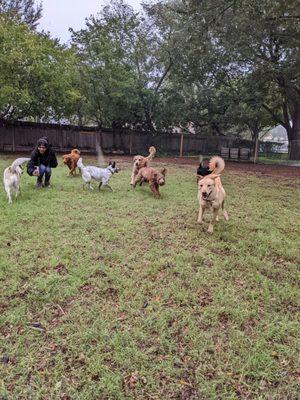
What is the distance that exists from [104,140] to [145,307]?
16.2 meters

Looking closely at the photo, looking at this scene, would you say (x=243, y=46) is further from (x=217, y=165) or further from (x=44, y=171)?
(x=217, y=165)

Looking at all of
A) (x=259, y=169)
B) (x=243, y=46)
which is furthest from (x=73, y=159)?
(x=243, y=46)

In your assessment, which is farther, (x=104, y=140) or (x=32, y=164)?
(x=104, y=140)

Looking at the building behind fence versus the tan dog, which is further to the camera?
the building behind fence

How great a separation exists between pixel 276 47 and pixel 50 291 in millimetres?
16626

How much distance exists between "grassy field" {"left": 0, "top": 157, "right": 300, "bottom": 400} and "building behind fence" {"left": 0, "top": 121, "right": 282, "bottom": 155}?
11.8 meters

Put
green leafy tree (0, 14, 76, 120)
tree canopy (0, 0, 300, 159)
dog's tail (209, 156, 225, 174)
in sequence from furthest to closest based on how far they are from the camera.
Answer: green leafy tree (0, 14, 76, 120)
tree canopy (0, 0, 300, 159)
dog's tail (209, 156, 225, 174)

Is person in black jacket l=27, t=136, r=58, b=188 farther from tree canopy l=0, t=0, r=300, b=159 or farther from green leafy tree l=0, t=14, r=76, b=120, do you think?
green leafy tree l=0, t=14, r=76, b=120

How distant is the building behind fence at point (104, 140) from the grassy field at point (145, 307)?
11.8 m

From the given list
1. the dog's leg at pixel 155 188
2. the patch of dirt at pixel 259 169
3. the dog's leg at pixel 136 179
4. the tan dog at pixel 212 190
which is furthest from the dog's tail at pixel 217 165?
the patch of dirt at pixel 259 169

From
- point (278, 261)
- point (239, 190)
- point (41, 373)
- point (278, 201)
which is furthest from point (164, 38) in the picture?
point (41, 373)

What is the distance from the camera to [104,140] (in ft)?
59.6

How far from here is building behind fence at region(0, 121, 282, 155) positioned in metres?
15.7

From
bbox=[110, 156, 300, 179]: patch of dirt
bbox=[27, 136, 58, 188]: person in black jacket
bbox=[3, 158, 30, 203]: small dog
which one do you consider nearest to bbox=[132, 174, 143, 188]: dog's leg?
bbox=[27, 136, 58, 188]: person in black jacket
